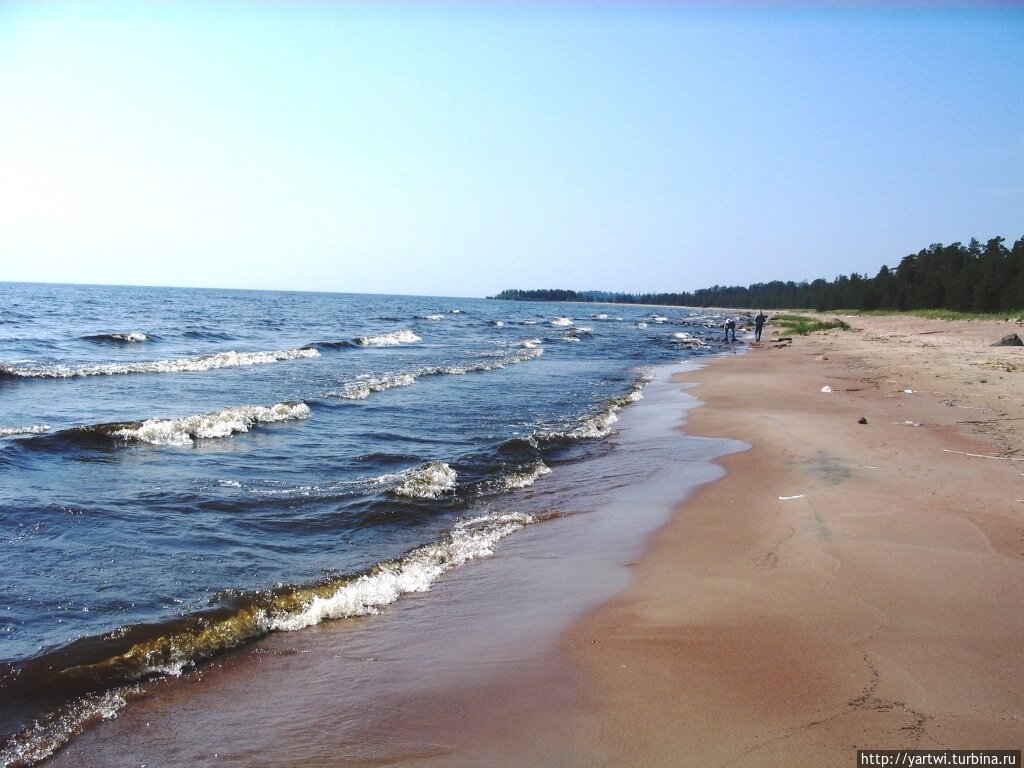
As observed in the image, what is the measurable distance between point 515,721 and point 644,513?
4.57 meters

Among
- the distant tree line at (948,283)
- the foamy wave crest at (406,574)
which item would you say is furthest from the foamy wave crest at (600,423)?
the distant tree line at (948,283)

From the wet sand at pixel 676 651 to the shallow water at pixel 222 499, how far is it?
0.47 m

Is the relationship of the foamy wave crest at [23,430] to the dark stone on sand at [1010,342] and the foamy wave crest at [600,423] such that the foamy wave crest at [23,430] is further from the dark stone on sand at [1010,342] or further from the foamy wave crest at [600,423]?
the dark stone on sand at [1010,342]

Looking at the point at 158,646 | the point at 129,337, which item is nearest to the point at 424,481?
the point at 158,646

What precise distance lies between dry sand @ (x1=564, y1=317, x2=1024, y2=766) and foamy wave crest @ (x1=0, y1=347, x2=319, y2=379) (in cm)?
1858

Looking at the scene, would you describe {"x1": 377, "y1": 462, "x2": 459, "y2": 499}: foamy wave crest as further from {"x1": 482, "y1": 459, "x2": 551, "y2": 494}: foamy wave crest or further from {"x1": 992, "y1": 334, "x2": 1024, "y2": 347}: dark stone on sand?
{"x1": 992, "y1": 334, "x2": 1024, "y2": 347}: dark stone on sand

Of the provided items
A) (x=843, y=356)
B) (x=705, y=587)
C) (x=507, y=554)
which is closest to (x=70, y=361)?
(x=507, y=554)

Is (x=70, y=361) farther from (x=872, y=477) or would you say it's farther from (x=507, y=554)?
(x=872, y=477)

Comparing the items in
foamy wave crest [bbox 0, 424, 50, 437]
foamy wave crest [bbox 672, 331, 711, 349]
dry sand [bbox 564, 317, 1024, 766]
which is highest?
foamy wave crest [bbox 672, 331, 711, 349]

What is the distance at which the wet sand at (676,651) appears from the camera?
11.3 feet

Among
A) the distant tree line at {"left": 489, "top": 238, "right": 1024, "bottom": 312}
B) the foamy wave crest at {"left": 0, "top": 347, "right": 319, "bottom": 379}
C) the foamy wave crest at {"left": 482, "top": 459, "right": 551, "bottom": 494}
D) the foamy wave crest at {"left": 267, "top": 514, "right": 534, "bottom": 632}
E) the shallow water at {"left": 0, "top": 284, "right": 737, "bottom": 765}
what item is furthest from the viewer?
the distant tree line at {"left": 489, "top": 238, "right": 1024, "bottom": 312}

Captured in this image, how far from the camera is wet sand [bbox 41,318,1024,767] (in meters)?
3.44

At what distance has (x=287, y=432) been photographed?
12.6m

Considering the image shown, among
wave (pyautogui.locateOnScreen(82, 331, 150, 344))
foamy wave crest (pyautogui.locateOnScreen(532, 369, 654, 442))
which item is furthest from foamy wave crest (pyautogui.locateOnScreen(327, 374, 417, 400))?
wave (pyautogui.locateOnScreen(82, 331, 150, 344))
